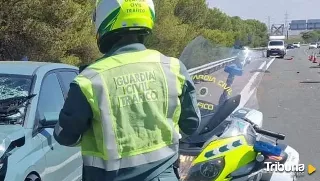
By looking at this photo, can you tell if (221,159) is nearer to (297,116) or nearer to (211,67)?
(211,67)

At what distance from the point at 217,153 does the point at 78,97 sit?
→ 5.70 feet

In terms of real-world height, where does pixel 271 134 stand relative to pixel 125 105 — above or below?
below

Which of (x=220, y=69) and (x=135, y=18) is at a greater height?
(x=135, y=18)

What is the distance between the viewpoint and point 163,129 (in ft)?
8.11

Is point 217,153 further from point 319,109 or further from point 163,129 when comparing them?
point 319,109

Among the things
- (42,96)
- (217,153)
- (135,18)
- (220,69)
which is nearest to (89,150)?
(135,18)

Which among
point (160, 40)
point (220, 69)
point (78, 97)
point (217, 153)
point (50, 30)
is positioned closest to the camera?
point (78, 97)

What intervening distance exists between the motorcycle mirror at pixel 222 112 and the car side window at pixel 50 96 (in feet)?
5.54

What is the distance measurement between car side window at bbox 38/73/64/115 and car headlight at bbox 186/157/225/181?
1.75m

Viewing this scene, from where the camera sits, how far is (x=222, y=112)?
4.06m

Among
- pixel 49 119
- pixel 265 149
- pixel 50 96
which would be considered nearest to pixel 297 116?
pixel 50 96

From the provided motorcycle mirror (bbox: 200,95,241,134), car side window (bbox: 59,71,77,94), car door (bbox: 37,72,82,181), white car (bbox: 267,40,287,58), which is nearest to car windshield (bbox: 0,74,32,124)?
car door (bbox: 37,72,82,181)

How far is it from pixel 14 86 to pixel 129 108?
9.64 ft

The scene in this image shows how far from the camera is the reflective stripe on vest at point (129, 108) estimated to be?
2340 mm
